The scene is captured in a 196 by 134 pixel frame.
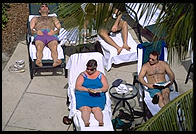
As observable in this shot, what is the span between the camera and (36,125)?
9.52 metres

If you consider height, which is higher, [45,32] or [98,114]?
[45,32]

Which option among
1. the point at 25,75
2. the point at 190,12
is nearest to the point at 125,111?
the point at 25,75

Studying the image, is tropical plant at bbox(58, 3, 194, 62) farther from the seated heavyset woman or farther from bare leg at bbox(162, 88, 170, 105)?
→ bare leg at bbox(162, 88, 170, 105)

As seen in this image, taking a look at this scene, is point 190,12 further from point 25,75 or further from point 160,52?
point 25,75

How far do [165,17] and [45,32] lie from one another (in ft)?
16.1

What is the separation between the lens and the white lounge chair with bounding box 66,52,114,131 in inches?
350

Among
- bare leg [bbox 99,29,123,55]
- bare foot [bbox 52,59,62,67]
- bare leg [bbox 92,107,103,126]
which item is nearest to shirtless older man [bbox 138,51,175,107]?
bare leg [bbox 92,107,103,126]

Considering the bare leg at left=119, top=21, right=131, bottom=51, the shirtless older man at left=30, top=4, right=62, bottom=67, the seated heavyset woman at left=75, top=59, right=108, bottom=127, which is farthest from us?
the bare leg at left=119, top=21, right=131, bottom=51

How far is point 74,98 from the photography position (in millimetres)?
9398

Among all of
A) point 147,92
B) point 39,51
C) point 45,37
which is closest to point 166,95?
point 147,92

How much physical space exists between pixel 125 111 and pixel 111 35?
2261 millimetres

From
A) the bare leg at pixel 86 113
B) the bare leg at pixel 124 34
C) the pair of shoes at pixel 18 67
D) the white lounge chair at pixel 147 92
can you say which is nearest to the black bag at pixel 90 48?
the bare leg at pixel 124 34

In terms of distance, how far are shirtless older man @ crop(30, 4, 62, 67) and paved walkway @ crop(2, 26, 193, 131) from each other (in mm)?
473

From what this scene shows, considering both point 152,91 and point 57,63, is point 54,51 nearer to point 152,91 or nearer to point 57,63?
point 57,63
